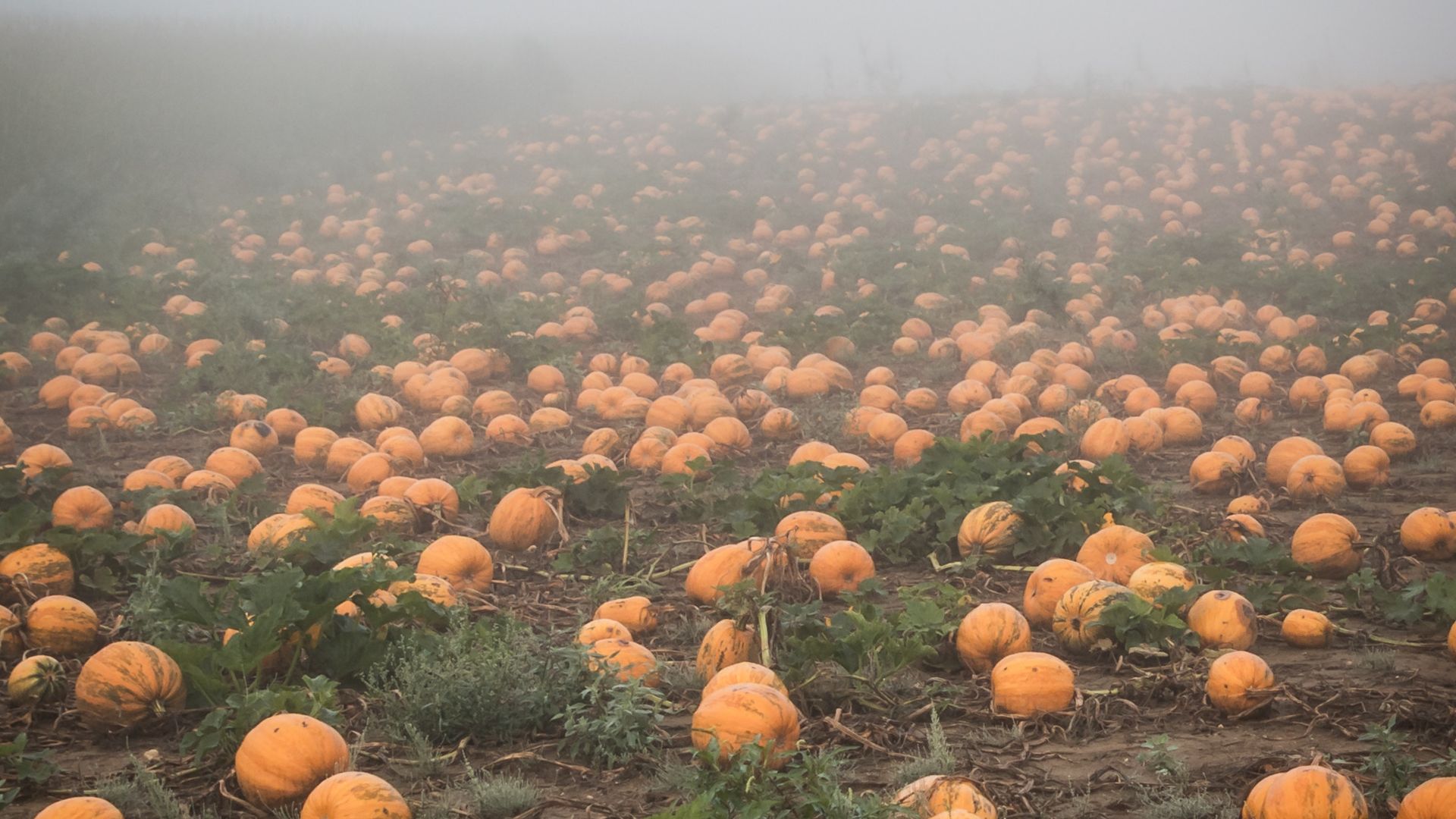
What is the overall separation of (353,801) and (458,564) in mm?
2339

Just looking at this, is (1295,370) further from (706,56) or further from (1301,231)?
(706,56)

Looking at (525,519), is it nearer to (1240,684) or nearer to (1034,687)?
(1034,687)

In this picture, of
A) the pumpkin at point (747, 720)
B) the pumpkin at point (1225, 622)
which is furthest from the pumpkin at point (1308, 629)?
the pumpkin at point (747, 720)

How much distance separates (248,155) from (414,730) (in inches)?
770

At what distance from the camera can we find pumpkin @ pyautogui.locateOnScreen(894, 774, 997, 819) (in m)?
3.27

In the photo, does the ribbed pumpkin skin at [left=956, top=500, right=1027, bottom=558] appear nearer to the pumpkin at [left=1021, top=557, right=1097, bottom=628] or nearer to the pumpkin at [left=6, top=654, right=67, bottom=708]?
the pumpkin at [left=1021, top=557, right=1097, bottom=628]

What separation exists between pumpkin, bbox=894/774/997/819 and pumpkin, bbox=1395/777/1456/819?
1.11 meters

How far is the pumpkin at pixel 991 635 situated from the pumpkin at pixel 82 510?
4.62 meters

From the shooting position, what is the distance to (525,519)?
6508 millimetres

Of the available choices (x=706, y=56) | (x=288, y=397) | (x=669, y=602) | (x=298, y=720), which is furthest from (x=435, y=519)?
(x=706, y=56)

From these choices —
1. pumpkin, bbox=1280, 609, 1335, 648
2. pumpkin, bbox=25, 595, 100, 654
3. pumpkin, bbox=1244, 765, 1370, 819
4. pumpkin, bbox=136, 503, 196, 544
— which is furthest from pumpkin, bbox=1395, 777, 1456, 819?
pumpkin, bbox=136, 503, 196, 544

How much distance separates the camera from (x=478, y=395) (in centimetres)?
1016

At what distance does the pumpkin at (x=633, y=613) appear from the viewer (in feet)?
17.3

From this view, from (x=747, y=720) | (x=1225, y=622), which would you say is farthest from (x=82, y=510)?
(x=1225, y=622)
